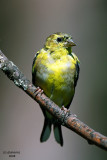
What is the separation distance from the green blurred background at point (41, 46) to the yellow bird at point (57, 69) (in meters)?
0.79

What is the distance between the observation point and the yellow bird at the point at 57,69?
3.15m

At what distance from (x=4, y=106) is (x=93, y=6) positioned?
252 centimetres

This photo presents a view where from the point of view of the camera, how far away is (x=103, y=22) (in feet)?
16.1

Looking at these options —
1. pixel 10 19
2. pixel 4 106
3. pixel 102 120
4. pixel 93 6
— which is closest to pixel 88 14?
pixel 93 6

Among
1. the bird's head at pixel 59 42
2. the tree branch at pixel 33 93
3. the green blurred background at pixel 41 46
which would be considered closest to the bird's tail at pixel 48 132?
the green blurred background at pixel 41 46

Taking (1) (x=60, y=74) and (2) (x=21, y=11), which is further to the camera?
(2) (x=21, y=11)

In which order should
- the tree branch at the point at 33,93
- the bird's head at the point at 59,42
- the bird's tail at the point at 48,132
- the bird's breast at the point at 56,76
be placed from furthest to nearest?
the bird's tail at the point at 48,132 → the bird's head at the point at 59,42 → the bird's breast at the point at 56,76 → the tree branch at the point at 33,93

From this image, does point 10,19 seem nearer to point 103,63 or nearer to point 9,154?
point 103,63

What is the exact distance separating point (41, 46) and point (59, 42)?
3.36 feet

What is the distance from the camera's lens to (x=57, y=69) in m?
3.13

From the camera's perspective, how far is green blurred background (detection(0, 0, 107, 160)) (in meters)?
3.93

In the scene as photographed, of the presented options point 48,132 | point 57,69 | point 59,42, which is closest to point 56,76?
point 57,69

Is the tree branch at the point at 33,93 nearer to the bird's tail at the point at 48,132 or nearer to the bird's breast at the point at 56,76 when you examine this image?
the bird's breast at the point at 56,76

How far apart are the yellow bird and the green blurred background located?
2.58 ft
